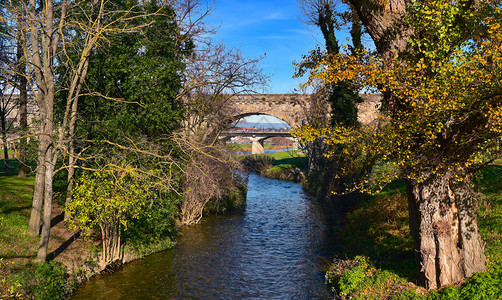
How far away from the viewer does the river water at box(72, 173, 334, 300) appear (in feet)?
44.1

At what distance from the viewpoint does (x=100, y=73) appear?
16.4m

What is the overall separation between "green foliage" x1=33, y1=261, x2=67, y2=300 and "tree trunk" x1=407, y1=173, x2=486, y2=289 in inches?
446

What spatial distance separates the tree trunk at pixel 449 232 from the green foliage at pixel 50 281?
11.3 metres

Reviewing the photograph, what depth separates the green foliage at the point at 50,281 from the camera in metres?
11.6

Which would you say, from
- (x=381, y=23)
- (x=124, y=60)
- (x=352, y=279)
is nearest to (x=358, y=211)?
(x=352, y=279)

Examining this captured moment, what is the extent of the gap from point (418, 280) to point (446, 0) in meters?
7.69

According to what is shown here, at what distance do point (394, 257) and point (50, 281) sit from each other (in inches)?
459

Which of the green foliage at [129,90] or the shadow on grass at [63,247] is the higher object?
the green foliage at [129,90]

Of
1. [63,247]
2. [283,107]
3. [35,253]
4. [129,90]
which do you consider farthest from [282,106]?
[35,253]

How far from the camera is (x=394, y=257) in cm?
1336

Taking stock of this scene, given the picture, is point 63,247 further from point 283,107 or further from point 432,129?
point 283,107

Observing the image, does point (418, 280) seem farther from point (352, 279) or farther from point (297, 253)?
point (297, 253)

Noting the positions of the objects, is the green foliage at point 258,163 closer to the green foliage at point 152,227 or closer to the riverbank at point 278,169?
the riverbank at point 278,169

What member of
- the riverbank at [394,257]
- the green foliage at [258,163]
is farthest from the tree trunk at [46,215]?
the green foliage at [258,163]
